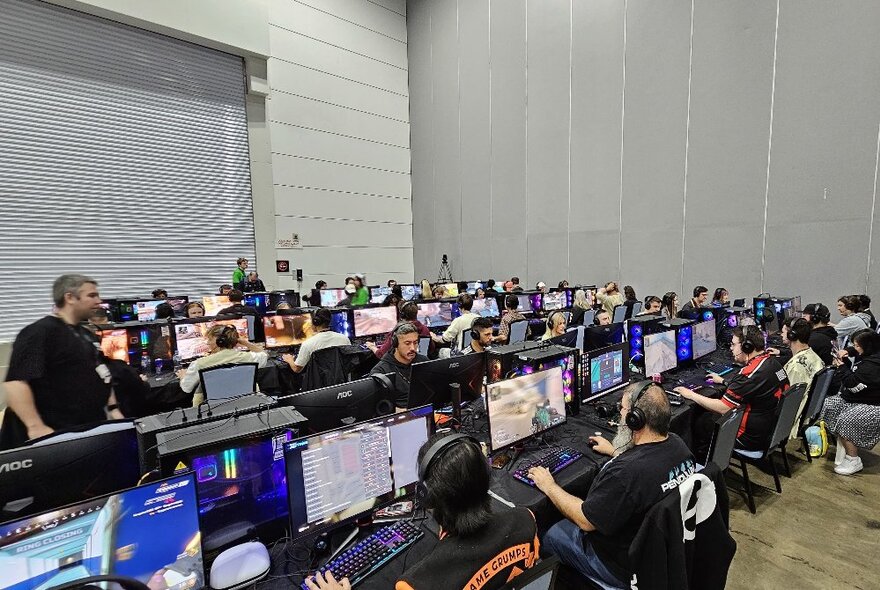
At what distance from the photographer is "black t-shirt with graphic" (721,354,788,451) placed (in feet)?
10.9

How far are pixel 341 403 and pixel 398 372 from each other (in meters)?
0.73

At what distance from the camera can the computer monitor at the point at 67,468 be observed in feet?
4.61

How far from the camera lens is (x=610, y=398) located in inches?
142

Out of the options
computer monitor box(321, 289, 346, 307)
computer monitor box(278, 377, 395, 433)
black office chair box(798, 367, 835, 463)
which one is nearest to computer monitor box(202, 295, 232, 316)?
computer monitor box(321, 289, 346, 307)

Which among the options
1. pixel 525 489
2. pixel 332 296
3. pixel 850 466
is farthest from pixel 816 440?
pixel 332 296

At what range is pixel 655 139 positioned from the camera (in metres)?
8.62

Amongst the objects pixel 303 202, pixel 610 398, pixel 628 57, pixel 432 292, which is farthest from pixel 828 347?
pixel 303 202

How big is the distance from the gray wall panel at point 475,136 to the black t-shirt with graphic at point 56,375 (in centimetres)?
1003

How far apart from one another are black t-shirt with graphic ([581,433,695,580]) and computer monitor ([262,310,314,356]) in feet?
13.9

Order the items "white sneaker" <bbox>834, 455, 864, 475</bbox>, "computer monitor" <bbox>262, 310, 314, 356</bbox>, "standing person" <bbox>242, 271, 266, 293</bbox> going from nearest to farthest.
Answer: "white sneaker" <bbox>834, 455, 864, 475</bbox> < "computer monitor" <bbox>262, 310, 314, 356</bbox> < "standing person" <bbox>242, 271, 266, 293</bbox>

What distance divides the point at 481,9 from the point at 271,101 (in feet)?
19.8

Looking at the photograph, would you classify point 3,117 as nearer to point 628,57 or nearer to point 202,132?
point 202,132

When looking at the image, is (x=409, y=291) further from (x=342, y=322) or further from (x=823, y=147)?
(x=823, y=147)

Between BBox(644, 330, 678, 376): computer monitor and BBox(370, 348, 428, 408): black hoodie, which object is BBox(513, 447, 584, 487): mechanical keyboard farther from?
BBox(644, 330, 678, 376): computer monitor
